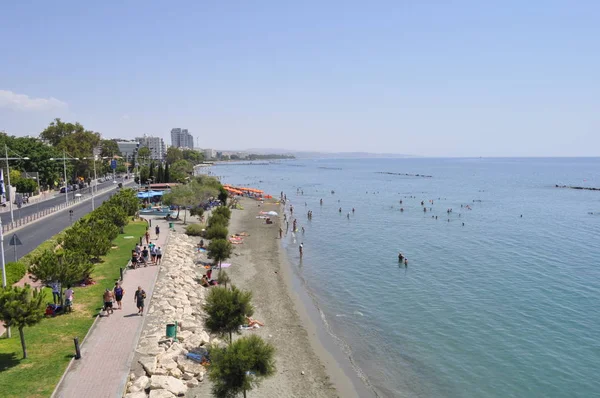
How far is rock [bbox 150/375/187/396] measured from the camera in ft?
43.4

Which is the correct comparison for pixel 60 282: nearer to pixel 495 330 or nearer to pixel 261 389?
pixel 261 389

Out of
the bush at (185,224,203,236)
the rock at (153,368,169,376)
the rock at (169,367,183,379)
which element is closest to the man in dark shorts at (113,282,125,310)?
the rock at (169,367,183,379)

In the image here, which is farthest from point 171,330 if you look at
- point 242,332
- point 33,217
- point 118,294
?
point 33,217

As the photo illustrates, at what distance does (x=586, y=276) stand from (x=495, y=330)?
49.7ft

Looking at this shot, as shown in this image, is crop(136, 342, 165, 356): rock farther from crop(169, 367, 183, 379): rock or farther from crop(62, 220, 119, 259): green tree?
crop(62, 220, 119, 259): green tree

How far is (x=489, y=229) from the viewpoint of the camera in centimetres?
5400

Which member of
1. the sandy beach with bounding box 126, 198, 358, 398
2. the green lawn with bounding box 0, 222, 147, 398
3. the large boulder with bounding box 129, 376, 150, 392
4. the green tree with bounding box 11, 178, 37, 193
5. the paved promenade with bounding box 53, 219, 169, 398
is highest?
the green tree with bounding box 11, 178, 37, 193

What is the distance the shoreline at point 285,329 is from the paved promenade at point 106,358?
16.5 feet

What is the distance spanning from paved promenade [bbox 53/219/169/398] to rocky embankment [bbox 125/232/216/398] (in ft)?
1.19

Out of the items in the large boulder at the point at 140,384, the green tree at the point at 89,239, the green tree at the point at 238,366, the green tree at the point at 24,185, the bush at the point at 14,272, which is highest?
the green tree at the point at 24,185

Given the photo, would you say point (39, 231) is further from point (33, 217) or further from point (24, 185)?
point (24, 185)

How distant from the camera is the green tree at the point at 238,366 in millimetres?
12406

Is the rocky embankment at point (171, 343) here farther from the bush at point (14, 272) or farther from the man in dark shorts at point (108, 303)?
the bush at point (14, 272)

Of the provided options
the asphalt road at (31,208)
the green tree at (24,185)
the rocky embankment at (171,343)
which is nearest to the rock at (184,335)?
the rocky embankment at (171,343)
